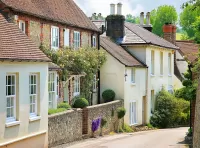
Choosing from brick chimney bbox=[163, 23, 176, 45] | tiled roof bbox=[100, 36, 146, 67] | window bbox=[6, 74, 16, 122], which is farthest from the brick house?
brick chimney bbox=[163, 23, 176, 45]

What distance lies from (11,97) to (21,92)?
0.60 m

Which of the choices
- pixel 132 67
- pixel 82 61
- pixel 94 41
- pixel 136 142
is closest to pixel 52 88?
pixel 82 61

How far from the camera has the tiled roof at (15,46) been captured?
19016mm

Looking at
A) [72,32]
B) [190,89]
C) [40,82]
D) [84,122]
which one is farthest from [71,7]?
[40,82]

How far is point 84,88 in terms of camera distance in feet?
114

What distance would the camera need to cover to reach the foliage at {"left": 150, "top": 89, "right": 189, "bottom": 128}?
142 feet

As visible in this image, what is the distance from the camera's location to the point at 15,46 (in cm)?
2025

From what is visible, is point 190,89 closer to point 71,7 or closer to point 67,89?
point 67,89

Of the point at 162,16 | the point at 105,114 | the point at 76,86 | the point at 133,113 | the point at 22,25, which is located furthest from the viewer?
the point at 162,16

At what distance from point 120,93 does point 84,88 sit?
419 centimetres

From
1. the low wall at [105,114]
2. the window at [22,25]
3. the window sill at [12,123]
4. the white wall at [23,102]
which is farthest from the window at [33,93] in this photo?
the low wall at [105,114]

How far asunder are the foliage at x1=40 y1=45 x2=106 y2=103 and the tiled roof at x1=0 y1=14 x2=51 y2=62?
728 centimetres

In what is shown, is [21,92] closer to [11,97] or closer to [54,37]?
[11,97]

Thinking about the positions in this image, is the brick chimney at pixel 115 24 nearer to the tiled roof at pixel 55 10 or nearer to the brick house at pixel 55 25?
the brick house at pixel 55 25
